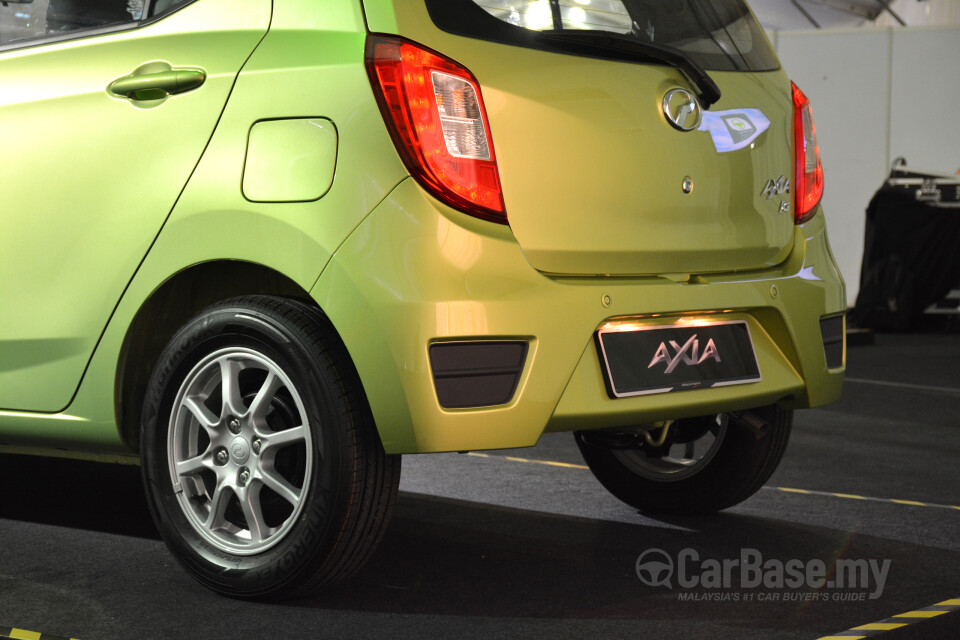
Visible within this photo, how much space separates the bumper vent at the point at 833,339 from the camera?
2965 millimetres

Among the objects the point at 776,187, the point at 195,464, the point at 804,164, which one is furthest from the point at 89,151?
the point at 804,164

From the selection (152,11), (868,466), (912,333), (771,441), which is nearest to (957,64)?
(912,333)

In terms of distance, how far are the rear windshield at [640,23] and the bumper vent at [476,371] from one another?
Answer: 1.99 ft

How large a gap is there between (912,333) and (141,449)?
944 centimetres

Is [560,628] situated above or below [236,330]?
below

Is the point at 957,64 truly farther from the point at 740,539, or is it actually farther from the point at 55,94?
the point at 55,94

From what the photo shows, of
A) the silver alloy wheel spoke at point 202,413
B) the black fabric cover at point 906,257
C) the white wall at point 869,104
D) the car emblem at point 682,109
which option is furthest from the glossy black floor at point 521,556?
the white wall at point 869,104

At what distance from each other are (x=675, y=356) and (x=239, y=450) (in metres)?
0.94

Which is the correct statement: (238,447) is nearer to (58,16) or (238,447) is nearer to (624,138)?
(624,138)

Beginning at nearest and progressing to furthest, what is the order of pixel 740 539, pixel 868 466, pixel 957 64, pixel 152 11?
pixel 152 11 → pixel 740 539 → pixel 868 466 → pixel 957 64

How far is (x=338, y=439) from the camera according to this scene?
2.50 metres

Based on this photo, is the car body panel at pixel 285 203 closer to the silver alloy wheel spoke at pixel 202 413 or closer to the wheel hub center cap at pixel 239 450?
the silver alloy wheel spoke at pixel 202 413

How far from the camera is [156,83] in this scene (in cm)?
269

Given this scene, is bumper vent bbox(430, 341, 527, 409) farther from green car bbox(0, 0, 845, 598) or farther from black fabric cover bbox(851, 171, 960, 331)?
black fabric cover bbox(851, 171, 960, 331)
